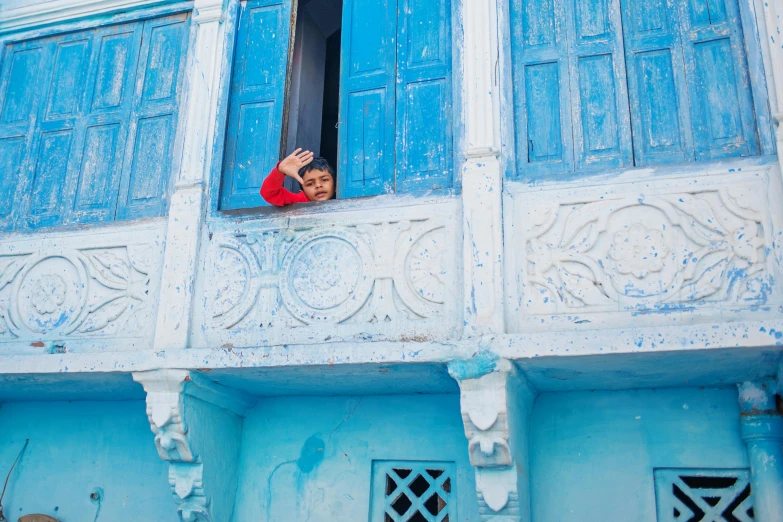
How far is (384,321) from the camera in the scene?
463 cm

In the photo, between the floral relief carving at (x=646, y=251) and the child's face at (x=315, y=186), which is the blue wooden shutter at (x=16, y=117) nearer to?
the child's face at (x=315, y=186)

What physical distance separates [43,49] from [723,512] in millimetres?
5793

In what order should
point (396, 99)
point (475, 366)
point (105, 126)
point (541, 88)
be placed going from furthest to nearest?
1. point (105, 126)
2. point (396, 99)
3. point (541, 88)
4. point (475, 366)

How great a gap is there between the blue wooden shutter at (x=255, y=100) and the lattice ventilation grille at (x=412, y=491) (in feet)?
6.43

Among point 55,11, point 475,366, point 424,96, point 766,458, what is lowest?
point 766,458

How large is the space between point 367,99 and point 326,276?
1.28 m

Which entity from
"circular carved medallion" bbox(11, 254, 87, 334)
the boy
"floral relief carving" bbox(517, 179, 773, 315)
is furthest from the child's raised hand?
"circular carved medallion" bbox(11, 254, 87, 334)

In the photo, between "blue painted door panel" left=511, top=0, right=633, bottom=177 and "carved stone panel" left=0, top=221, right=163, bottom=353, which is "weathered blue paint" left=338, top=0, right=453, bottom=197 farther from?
"carved stone panel" left=0, top=221, right=163, bottom=353

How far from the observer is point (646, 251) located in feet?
14.2

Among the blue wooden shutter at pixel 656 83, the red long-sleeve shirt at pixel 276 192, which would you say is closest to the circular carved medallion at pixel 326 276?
the red long-sleeve shirt at pixel 276 192

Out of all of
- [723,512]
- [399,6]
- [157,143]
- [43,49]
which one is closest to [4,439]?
[157,143]

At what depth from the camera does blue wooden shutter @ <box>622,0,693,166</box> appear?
181 inches

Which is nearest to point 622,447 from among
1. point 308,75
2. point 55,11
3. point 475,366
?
point 475,366

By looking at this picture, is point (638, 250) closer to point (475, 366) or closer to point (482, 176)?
point (482, 176)
